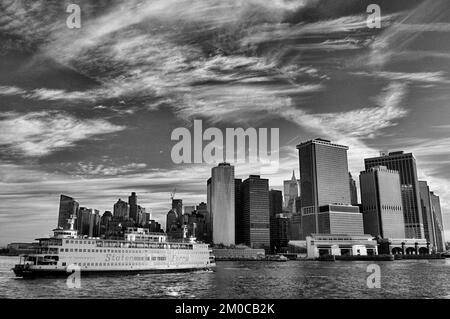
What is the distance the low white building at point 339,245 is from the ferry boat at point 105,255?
365ft

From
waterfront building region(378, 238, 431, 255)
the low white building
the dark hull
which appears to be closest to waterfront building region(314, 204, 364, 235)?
the low white building

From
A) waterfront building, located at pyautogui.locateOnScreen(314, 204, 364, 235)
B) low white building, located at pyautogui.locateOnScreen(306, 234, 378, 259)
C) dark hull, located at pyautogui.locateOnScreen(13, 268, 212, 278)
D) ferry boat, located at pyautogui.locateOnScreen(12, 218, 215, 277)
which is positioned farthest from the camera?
→ waterfront building, located at pyautogui.locateOnScreen(314, 204, 364, 235)

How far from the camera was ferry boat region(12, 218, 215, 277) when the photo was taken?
45.2 meters

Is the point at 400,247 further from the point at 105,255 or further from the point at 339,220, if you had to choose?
the point at 105,255

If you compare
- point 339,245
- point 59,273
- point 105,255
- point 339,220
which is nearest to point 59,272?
point 59,273

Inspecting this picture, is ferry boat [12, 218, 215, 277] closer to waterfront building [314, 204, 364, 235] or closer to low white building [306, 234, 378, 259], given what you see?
low white building [306, 234, 378, 259]

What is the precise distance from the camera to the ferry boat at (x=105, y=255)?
45219 mm

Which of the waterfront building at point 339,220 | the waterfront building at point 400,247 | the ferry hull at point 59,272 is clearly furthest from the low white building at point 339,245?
the ferry hull at point 59,272

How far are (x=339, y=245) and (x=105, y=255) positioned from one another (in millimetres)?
138680

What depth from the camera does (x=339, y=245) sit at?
16912 centimetres

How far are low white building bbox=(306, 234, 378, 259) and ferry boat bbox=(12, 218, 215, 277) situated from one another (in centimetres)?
11134

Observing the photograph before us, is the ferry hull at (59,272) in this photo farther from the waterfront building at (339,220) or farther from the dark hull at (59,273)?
the waterfront building at (339,220)

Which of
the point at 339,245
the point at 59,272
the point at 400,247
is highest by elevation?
Result: the point at 59,272
